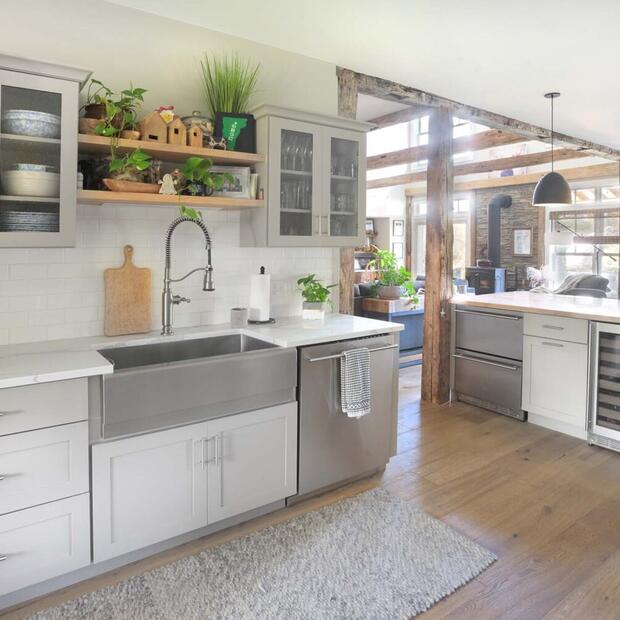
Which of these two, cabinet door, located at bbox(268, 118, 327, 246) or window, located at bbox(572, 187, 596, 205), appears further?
window, located at bbox(572, 187, 596, 205)

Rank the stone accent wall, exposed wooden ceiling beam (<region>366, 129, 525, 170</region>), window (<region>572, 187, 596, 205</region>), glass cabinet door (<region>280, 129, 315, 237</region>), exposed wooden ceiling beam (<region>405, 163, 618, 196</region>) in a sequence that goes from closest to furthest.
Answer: glass cabinet door (<region>280, 129, 315, 237</region>) < exposed wooden ceiling beam (<region>366, 129, 525, 170</region>) < exposed wooden ceiling beam (<region>405, 163, 618, 196</region>) < window (<region>572, 187, 596, 205</region>) < the stone accent wall

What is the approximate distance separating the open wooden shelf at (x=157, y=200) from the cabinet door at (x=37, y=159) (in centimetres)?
11

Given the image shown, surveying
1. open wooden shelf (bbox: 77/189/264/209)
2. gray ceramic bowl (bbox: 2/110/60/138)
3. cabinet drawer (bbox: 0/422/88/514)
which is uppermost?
gray ceramic bowl (bbox: 2/110/60/138)

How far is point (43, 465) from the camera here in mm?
1909

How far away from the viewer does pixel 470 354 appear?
4363 millimetres

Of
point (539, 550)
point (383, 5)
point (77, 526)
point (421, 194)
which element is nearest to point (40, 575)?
point (77, 526)

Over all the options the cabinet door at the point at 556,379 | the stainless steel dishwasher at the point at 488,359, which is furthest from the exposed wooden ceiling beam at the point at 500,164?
the cabinet door at the point at 556,379

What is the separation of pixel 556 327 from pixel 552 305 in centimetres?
33

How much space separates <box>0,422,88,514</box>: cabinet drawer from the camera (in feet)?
6.04

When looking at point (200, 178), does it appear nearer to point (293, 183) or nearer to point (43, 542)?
point (293, 183)

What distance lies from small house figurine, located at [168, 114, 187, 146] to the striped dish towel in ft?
4.45

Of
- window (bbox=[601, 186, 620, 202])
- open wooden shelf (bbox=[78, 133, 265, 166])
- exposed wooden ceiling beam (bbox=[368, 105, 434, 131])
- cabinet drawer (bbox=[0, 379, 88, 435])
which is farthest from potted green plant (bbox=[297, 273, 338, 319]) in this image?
window (bbox=[601, 186, 620, 202])

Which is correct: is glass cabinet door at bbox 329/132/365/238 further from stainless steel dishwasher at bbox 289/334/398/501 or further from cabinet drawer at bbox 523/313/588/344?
cabinet drawer at bbox 523/313/588/344

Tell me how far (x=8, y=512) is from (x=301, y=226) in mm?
1953
